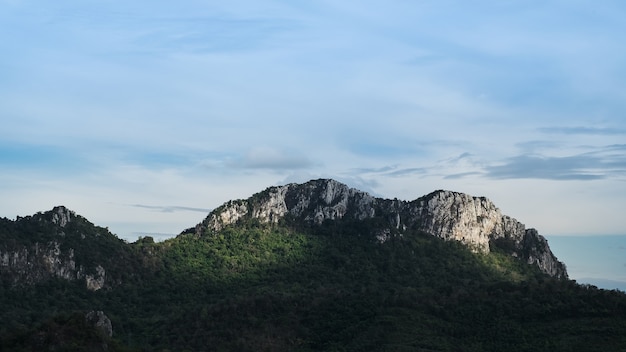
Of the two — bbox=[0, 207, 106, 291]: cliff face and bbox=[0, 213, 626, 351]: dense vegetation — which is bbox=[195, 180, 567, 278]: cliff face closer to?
bbox=[0, 213, 626, 351]: dense vegetation

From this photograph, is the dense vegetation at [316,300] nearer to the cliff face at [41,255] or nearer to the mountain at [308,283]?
the mountain at [308,283]

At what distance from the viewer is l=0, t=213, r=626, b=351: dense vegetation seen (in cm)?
10250

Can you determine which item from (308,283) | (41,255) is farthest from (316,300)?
(41,255)

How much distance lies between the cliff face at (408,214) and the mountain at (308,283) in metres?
0.27

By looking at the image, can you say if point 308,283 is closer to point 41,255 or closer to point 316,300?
point 316,300

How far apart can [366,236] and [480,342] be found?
6024 centimetres

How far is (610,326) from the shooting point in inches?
3979

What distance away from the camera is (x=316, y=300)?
12362 centimetres

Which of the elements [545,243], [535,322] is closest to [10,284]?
[535,322]

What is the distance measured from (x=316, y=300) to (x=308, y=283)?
2391 centimetres

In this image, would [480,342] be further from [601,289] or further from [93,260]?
[93,260]

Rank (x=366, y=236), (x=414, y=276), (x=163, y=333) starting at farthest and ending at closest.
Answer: (x=366, y=236) → (x=414, y=276) → (x=163, y=333)

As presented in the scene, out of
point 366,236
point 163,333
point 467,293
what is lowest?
point 163,333

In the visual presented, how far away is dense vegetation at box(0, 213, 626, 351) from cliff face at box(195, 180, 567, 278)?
101 inches
